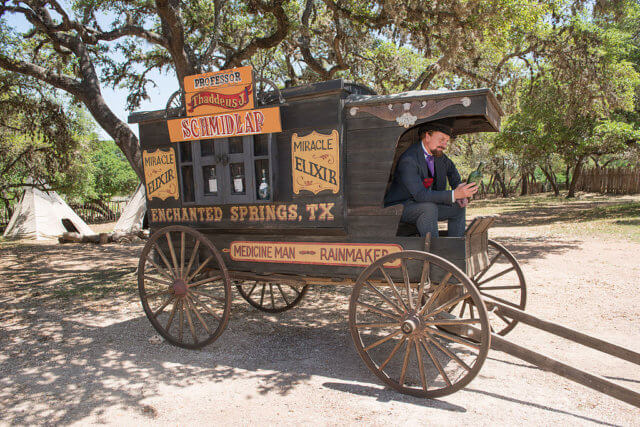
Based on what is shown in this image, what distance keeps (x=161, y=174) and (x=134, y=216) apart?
1127 centimetres

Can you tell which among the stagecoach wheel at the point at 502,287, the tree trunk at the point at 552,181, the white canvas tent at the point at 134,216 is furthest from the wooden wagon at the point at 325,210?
the tree trunk at the point at 552,181

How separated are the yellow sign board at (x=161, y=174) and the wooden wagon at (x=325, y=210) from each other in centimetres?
2

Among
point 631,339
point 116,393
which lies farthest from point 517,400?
point 116,393

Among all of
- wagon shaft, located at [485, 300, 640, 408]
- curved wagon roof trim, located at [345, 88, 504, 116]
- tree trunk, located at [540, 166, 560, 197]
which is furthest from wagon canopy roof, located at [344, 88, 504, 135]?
tree trunk, located at [540, 166, 560, 197]

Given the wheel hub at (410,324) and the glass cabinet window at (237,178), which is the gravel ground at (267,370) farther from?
the glass cabinet window at (237,178)

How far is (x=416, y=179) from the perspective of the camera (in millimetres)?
3986

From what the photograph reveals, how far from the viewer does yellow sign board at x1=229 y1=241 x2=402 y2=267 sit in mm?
3938

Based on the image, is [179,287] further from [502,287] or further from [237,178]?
[502,287]

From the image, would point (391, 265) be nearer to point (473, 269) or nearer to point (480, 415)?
point (473, 269)

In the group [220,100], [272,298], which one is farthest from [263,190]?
[272,298]

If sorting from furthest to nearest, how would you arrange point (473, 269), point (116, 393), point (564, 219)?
point (564, 219)
point (473, 269)
point (116, 393)

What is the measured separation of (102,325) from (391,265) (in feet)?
12.9

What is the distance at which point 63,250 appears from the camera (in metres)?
12.7

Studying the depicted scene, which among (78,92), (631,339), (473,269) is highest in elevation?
(78,92)
